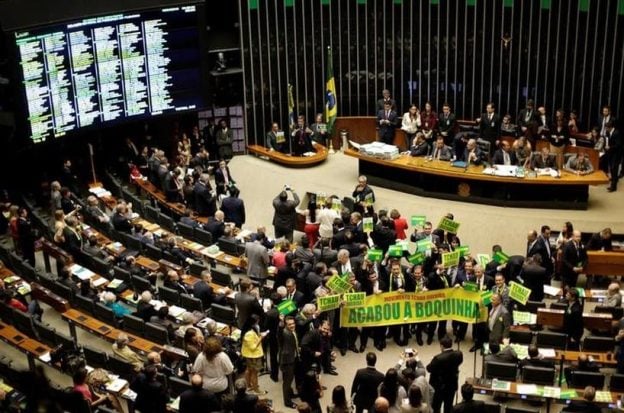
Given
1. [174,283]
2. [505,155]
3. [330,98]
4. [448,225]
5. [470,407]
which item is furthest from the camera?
[330,98]

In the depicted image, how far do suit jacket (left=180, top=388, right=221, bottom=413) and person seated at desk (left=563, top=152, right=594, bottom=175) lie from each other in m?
11.3

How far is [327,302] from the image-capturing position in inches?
533

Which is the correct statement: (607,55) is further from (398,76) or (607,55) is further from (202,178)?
(202,178)

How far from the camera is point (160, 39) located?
20.5 meters

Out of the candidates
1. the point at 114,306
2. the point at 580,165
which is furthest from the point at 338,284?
the point at 580,165

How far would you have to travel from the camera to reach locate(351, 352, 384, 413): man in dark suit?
455 inches

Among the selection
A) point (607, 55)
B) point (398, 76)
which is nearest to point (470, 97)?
point (398, 76)

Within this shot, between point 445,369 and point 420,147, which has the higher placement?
point 420,147

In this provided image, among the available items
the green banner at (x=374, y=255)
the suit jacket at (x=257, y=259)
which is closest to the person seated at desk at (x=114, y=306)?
the suit jacket at (x=257, y=259)

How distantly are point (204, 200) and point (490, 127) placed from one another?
716 cm

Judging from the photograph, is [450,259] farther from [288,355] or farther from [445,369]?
[288,355]

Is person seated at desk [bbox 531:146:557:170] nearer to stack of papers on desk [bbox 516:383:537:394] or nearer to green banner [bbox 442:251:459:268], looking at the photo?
green banner [bbox 442:251:459:268]

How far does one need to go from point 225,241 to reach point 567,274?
614 cm

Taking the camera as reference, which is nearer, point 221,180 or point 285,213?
point 285,213
